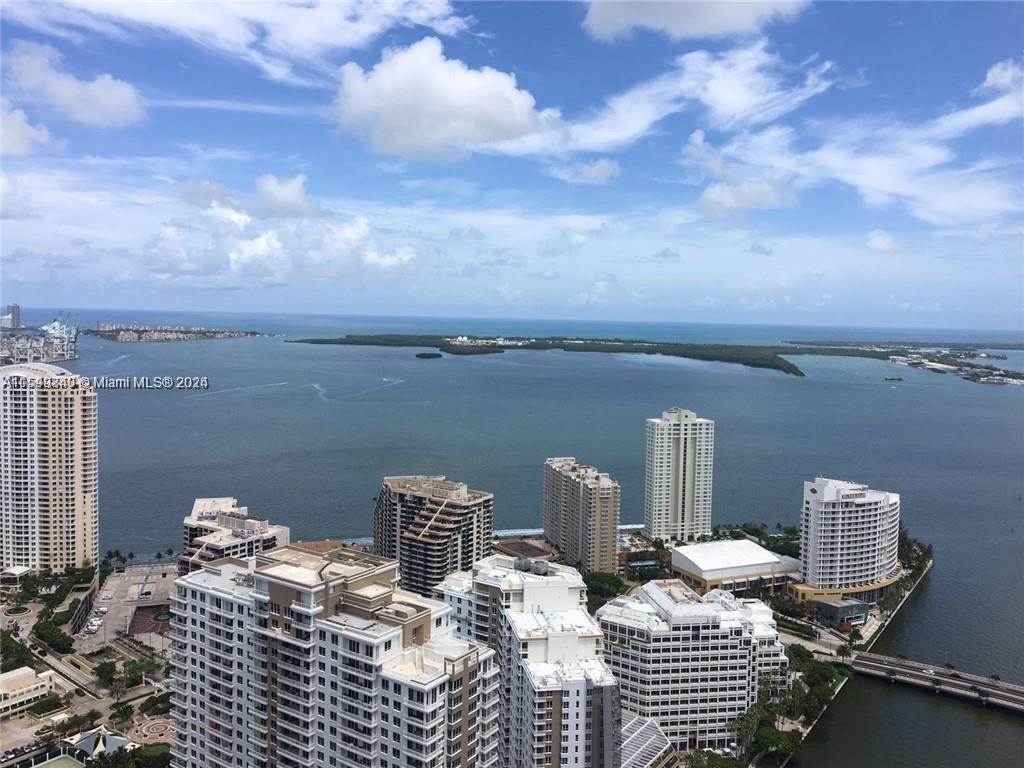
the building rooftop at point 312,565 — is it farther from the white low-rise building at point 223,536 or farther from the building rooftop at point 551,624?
the white low-rise building at point 223,536

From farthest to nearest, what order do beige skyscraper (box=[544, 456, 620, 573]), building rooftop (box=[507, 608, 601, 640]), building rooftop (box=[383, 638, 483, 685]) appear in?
1. beige skyscraper (box=[544, 456, 620, 573])
2. building rooftop (box=[507, 608, 601, 640])
3. building rooftop (box=[383, 638, 483, 685])

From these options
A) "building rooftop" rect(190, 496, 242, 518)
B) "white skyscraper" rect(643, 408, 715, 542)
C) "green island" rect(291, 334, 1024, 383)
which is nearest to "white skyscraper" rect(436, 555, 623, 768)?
"building rooftop" rect(190, 496, 242, 518)

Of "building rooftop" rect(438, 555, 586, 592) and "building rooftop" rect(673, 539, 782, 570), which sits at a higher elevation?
"building rooftop" rect(438, 555, 586, 592)

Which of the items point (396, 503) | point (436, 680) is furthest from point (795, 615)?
point (436, 680)

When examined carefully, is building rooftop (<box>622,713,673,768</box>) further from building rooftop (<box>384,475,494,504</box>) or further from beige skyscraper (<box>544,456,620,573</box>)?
beige skyscraper (<box>544,456,620,573</box>)

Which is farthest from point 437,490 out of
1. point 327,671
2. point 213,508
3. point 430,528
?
point 327,671

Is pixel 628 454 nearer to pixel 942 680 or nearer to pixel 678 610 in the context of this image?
pixel 942 680

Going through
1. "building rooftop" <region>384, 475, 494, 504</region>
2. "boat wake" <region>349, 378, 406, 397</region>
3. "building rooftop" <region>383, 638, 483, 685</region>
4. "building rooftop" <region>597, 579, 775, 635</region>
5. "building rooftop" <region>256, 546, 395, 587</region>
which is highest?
"building rooftop" <region>256, 546, 395, 587</region>

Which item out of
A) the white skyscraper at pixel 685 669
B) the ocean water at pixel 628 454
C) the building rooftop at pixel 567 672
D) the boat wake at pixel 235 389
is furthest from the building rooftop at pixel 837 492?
the boat wake at pixel 235 389
